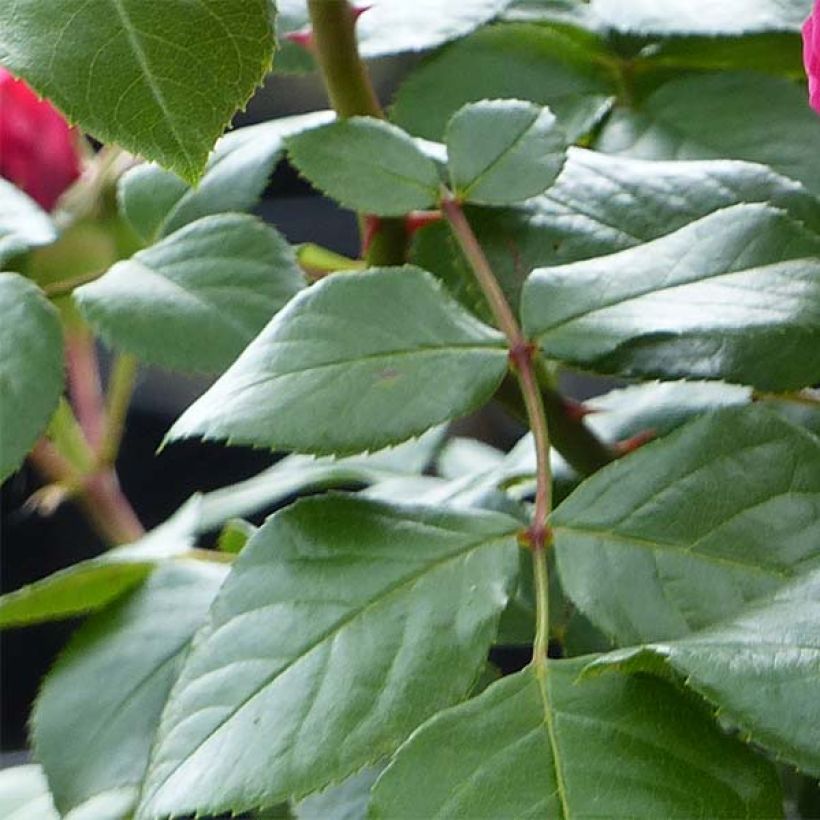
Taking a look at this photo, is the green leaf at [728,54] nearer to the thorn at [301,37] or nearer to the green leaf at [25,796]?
the thorn at [301,37]

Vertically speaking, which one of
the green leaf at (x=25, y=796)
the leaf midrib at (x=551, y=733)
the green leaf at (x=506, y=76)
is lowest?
the green leaf at (x=25, y=796)

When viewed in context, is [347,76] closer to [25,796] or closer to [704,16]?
[704,16]

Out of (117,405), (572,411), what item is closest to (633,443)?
(572,411)

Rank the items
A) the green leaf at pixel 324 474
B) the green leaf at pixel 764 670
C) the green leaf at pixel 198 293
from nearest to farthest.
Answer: the green leaf at pixel 764 670 → the green leaf at pixel 198 293 → the green leaf at pixel 324 474

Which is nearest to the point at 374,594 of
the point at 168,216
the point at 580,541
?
the point at 580,541

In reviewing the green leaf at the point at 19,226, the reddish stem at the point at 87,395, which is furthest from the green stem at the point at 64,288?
the reddish stem at the point at 87,395

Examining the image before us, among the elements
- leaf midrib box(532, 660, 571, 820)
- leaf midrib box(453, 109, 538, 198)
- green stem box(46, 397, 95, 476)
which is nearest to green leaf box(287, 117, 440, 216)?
leaf midrib box(453, 109, 538, 198)
